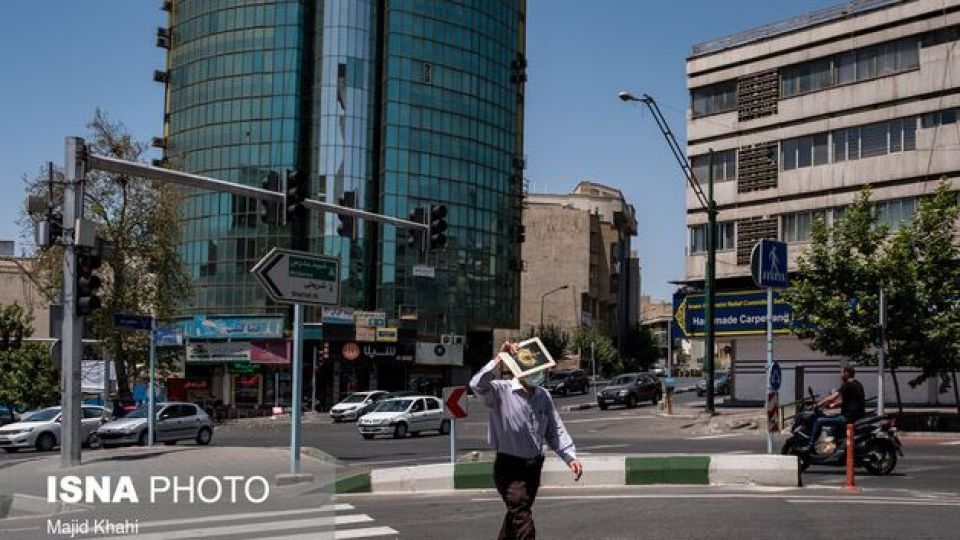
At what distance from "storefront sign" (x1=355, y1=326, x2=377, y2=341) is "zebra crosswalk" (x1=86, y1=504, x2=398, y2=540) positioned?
A: 58.2 meters

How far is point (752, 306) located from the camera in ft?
138

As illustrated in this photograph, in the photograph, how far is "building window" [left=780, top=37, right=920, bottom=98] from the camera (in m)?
39.1

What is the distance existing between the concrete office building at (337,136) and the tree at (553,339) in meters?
14.5

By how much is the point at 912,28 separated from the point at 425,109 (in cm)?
4290

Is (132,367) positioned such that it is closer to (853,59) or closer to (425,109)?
(853,59)

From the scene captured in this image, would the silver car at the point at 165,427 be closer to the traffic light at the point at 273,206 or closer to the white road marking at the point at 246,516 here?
the traffic light at the point at 273,206

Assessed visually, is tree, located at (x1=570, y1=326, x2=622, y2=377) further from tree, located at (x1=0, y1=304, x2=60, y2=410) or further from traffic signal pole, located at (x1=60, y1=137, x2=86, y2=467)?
traffic signal pole, located at (x1=60, y1=137, x2=86, y2=467)

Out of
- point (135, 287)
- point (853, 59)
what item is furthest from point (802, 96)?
point (135, 287)

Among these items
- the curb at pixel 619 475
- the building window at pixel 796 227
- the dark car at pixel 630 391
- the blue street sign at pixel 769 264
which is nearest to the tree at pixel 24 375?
the dark car at pixel 630 391

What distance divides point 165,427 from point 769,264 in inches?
789

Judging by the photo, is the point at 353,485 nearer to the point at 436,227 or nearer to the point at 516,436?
the point at 516,436

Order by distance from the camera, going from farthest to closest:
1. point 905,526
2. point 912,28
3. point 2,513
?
point 912,28 → point 2,513 → point 905,526

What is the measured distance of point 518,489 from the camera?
7539 millimetres

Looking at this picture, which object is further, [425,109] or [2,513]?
[425,109]
